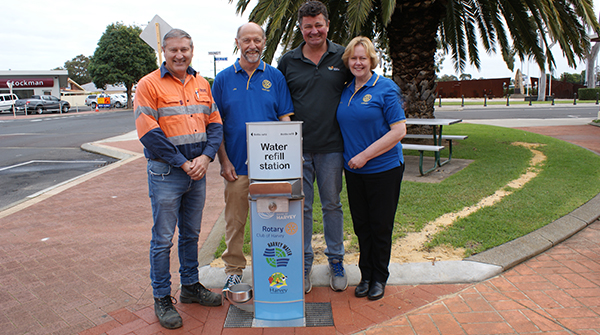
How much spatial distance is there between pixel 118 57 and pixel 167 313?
4516 centimetres

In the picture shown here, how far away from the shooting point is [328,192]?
11.1ft

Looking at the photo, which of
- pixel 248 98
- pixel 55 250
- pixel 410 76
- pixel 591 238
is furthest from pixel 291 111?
pixel 410 76

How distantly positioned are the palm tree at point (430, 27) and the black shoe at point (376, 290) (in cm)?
466

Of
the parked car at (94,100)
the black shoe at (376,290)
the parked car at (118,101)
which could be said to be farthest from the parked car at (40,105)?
the black shoe at (376,290)

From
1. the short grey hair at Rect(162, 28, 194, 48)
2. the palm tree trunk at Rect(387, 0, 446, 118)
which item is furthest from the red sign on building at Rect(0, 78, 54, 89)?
the short grey hair at Rect(162, 28, 194, 48)

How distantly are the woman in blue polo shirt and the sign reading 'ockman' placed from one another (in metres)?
0.54

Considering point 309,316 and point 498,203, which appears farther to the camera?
point 498,203

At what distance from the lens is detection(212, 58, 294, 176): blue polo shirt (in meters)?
3.21

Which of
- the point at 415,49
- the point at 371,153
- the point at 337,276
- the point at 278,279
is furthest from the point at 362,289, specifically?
the point at 415,49

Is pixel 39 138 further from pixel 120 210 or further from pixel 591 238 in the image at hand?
pixel 591 238

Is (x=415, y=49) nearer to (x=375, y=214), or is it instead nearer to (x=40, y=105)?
(x=375, y=214)

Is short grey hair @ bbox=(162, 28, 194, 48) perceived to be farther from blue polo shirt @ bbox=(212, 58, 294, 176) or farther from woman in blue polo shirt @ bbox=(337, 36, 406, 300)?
woman in blue polo shirt @ bbox=(337, 36, 406, 300)

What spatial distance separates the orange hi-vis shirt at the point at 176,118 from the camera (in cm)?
284

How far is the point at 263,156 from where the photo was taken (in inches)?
112
